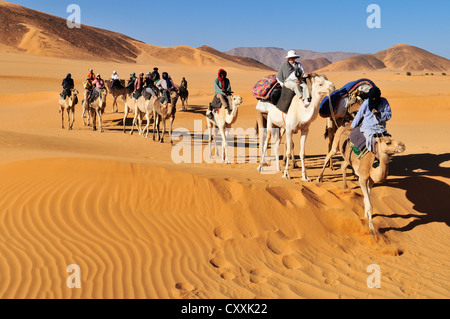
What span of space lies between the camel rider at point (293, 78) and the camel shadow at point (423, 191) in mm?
2889

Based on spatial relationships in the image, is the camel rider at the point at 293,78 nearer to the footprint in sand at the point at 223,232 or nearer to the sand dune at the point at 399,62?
the footprint in sand at the point at 223,232

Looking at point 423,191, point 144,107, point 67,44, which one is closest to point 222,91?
point 144,107

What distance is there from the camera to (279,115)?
35.0 feet

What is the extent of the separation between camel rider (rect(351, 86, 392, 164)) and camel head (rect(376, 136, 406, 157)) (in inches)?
18.7

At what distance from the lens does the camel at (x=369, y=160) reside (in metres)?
6.56

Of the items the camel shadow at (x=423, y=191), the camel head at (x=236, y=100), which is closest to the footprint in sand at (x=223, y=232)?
the camel shadow at (x=423, y=191)

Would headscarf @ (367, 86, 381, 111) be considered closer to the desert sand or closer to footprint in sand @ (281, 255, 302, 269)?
the desert sand

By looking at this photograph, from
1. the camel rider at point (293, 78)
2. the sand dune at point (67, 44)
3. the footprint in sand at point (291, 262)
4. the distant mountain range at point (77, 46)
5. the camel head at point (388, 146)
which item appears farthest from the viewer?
the distant mountain range at point (77, 46)

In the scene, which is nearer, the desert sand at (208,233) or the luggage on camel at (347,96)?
the desert sand at (208,233)

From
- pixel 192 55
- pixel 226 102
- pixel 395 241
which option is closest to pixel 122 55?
pixel 192 55

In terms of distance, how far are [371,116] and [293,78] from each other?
101 inches

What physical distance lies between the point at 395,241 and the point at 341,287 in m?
2.32

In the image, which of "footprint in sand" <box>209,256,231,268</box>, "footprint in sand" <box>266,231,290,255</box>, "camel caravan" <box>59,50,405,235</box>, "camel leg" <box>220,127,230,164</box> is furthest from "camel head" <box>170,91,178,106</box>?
"footprint in sand" <box>209,256,231,268</box>

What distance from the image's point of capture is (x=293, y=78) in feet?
32.1
